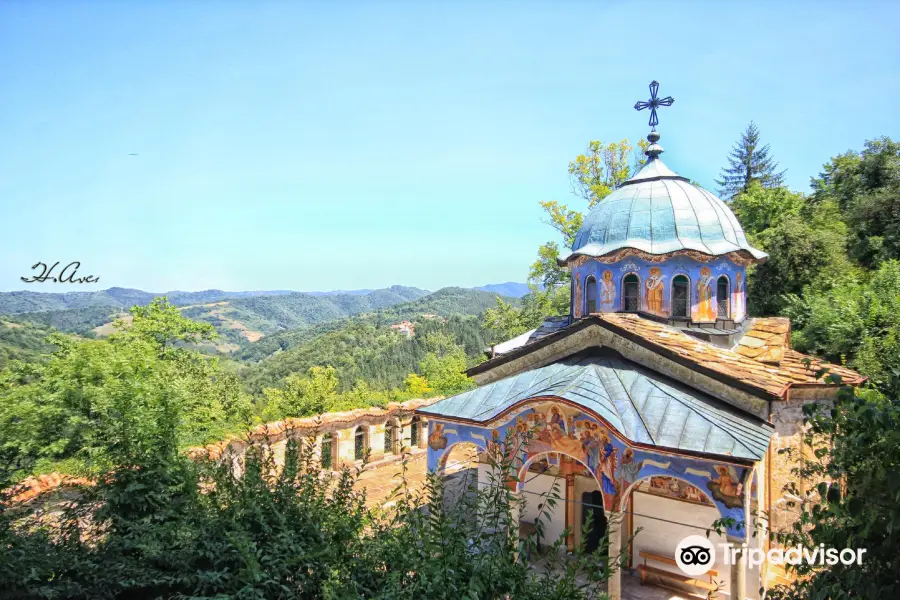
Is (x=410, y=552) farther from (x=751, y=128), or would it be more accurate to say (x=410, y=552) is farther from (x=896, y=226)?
(x=751, y=128)

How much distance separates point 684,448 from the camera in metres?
7.45

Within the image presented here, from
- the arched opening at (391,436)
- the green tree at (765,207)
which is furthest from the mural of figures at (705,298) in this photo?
the green tree at (765,207)

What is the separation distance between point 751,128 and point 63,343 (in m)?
63.0

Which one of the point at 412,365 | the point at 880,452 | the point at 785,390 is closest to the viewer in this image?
the point at 880,452

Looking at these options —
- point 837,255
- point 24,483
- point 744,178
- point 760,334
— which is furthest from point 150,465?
point 744,178

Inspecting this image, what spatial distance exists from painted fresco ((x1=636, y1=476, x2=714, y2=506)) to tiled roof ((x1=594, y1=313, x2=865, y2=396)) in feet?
8.17

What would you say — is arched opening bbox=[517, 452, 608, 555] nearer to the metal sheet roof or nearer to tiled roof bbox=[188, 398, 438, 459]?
the metal sheet roof

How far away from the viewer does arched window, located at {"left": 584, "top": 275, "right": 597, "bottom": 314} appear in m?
13.2

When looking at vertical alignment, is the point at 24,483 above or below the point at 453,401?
below

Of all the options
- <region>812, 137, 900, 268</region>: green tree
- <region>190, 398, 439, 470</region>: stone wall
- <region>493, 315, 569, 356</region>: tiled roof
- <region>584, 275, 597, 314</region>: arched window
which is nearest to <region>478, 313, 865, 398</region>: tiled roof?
<region>584, 275, 597, 314</region>: arched window

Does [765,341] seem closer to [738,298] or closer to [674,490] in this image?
[738,298]

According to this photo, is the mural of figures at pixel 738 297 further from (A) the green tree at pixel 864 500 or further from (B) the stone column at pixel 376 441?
(B) the stone column at pixel 376 441

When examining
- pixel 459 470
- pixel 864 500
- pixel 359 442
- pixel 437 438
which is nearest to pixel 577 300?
pixel 437 438

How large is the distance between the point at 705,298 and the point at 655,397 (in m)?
4.53
